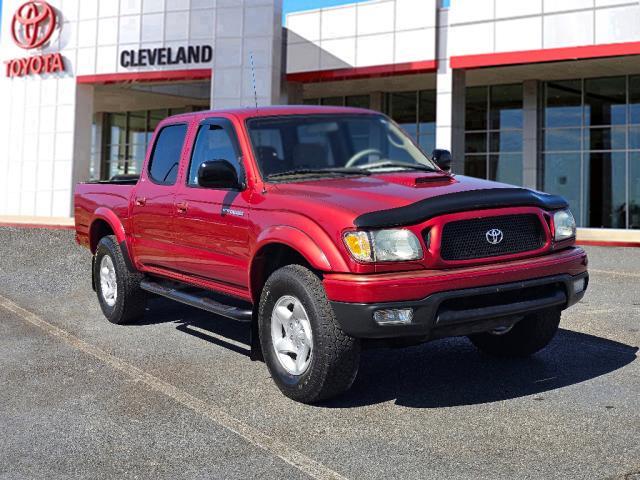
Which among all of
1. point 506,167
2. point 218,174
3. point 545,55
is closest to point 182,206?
point 218,174

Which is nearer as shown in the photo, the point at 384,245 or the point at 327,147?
the point at 384,245

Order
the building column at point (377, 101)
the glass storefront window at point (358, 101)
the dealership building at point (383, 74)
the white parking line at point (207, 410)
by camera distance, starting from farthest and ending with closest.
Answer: the glass storefront window at point (358, 101)
the building column at point (377, 101)
the dealership building at point (383, 74)
the white parking line at point (207, 410)

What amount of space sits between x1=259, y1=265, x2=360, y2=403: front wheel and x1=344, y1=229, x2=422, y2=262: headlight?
0.38 metres

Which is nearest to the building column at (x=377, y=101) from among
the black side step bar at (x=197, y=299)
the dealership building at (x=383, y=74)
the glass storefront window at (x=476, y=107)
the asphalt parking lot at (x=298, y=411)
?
the dealership building at (x=383, y=74)

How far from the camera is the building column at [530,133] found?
24.0 m

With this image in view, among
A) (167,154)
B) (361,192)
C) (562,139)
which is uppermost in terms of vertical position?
(562,139)

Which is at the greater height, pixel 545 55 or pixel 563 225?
pixel 545 55

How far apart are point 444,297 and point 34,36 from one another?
87.8ft

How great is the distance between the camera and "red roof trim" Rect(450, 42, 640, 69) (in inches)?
729

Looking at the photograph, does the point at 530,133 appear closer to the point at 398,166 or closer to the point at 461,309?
the point at 398,166

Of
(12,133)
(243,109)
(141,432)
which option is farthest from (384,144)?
(12,133)

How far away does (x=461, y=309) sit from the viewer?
167 inches

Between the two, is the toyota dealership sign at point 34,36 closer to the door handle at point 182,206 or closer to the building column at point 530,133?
the building column at point 530,133

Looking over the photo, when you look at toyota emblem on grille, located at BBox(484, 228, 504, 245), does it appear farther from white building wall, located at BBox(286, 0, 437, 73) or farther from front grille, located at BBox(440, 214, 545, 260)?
white building wall, located at BBox(286, 0, 437, 73)
